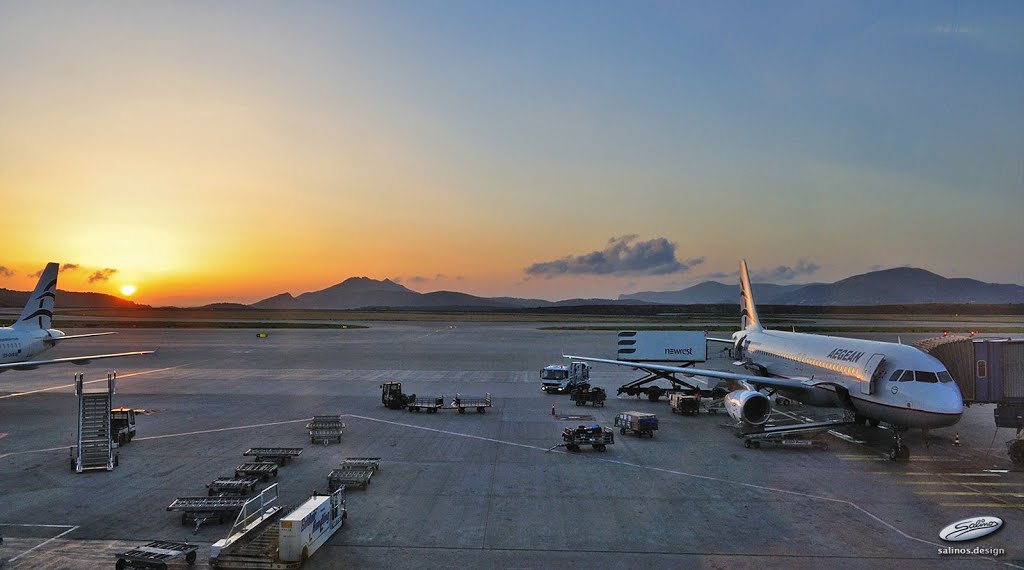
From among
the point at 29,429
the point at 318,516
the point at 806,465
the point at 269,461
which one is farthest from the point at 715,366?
the point at 29,429

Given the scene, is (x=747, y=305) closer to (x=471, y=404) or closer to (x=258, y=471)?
(x=471, y=404)

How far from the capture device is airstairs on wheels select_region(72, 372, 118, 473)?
904 inches

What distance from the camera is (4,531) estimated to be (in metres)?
16.6

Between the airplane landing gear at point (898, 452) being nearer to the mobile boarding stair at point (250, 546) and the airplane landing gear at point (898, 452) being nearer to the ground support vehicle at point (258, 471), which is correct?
the mobile boarding stair at point (250, 546)

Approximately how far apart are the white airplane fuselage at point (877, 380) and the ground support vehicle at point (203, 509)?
25.1 metres

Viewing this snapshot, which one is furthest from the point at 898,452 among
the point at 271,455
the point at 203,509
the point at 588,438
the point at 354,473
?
the point at 203,509

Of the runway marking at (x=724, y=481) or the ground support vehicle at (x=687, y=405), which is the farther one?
the ground support vehicle at (x=687, y=405)

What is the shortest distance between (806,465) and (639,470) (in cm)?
712

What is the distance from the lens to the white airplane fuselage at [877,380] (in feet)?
74.8

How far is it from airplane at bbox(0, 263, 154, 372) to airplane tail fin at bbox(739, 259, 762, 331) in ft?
145

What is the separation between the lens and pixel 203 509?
17328mm

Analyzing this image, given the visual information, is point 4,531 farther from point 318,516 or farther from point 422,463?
point 422,463

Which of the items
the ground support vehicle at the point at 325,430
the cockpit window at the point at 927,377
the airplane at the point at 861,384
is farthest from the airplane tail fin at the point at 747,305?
the ground support vehicle at the point at 325,430

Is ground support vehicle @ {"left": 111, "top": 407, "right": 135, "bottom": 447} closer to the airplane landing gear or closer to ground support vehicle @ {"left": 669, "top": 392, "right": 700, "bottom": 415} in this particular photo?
ground support vehicle @ {"left": 669, "top": 392, "right": 700, "bottom": 415}
